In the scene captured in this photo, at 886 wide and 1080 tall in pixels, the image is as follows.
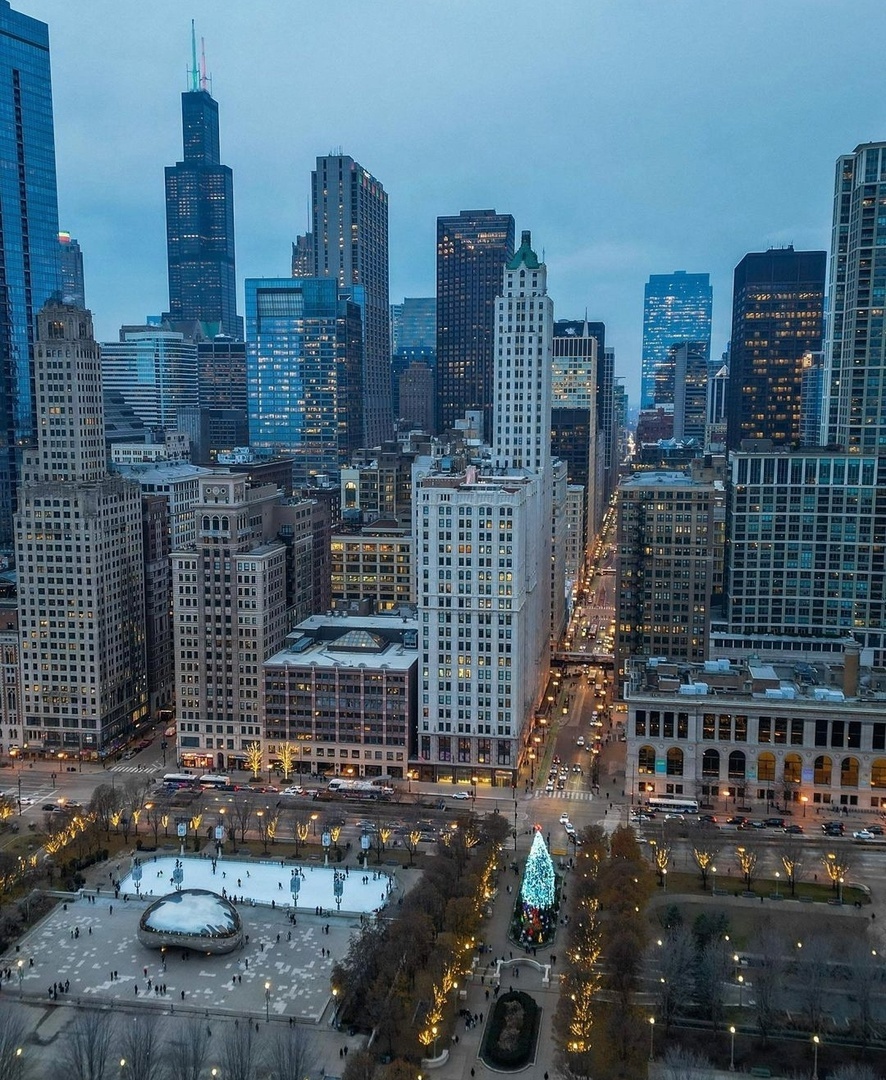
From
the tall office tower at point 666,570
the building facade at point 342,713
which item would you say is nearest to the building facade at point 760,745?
the tall office tower at point 666,570

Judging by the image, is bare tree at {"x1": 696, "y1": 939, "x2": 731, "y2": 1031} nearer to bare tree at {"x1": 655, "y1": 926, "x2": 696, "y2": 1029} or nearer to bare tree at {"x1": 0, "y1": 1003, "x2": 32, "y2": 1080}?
bare tree at {"x1": 655, "y1": 926, "x2": 696, "y2": 1029}

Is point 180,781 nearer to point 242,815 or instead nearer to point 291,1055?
point 242,815

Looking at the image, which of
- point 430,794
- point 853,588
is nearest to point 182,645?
point 430,794

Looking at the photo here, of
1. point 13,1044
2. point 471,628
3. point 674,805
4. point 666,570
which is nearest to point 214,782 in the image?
point 471,628

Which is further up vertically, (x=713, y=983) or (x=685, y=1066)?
(x=713, y=983)

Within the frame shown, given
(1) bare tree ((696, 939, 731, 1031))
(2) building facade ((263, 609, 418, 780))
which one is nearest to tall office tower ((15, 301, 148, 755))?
(2) building facade ((263, 609, 418, 780))

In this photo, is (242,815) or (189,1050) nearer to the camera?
(189,1050)

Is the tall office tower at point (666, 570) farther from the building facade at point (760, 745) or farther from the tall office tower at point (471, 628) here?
the tall office tower at point (471, 628)

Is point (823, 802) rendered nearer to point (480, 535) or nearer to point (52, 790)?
point (480, 535)

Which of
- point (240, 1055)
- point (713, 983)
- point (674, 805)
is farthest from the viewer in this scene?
point (674, 805)
